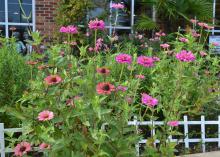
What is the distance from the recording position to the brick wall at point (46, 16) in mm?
9195

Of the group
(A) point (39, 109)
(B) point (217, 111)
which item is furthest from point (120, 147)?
(B) point (217, 111)

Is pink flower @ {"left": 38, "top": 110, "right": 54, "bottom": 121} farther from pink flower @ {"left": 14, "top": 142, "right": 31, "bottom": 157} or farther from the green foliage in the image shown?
the green foliage

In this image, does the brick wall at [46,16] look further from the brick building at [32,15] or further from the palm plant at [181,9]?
the palm plant at [181,9]

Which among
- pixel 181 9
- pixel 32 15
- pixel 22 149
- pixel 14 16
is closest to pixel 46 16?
pixel 32 15

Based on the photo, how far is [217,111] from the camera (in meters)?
5.26

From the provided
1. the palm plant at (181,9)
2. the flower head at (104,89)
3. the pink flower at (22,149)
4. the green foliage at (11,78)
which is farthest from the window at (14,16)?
the flower head at (104,89)

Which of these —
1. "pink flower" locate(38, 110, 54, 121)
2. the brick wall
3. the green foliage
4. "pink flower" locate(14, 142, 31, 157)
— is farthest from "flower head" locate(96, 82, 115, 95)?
the brick wall

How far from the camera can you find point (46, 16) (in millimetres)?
9258

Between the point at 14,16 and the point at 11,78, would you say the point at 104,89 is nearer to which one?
the point at 11,78

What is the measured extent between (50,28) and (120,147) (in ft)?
22.6

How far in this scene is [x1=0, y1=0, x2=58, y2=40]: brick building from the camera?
915cm

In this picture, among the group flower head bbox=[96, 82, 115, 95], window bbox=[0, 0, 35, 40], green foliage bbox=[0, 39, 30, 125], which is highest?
window bbox=[0, 0, 35, 40]

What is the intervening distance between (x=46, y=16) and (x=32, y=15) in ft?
1.02

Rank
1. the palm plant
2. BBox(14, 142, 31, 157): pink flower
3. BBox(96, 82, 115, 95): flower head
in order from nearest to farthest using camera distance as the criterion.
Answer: BBox(96, 82, 115, 95): flower head < BBox(14, 142, 31, 157): pink flower < the palm plant
